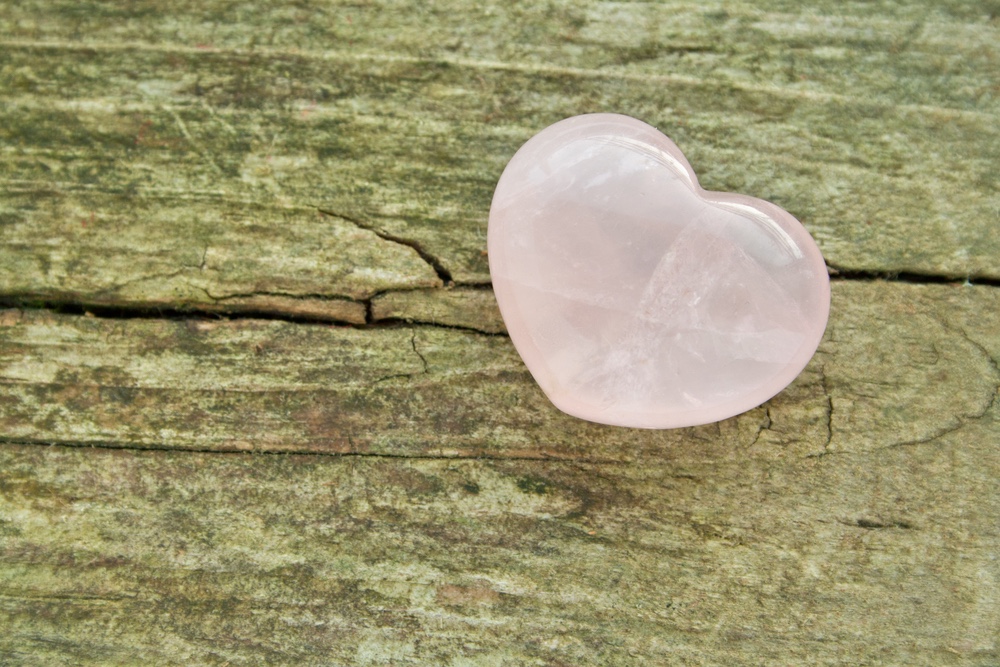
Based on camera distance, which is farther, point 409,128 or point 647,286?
point 409,128

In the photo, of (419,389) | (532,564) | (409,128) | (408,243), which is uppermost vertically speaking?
(409,128)

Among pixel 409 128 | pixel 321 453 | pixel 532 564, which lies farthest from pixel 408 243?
pixel 532 564

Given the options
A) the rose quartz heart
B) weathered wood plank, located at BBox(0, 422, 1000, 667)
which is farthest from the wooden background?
the rose quartz heart

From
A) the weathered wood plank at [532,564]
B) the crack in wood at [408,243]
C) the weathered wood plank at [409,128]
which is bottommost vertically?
the weathered wood plank at [532,564]

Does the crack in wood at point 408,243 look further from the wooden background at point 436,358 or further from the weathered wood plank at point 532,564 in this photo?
the weathered wood plank at point 532,564

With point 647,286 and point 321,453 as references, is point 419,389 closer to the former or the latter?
point 321,453

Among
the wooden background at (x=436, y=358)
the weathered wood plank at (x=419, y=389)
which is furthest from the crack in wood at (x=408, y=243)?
the weathered wood plank at (x=419, y=389)

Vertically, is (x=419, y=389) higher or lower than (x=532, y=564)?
higher
